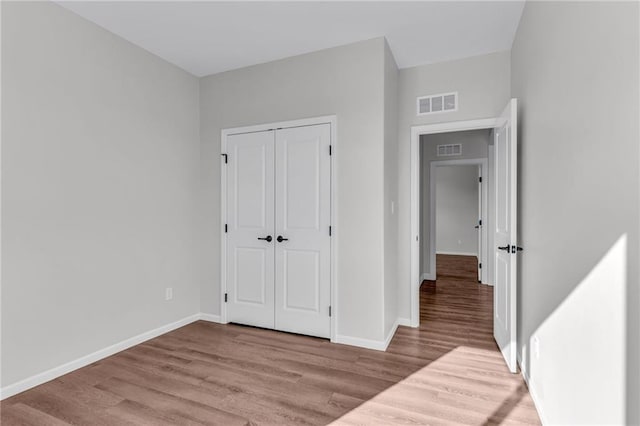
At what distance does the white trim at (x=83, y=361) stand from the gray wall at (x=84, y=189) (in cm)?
5

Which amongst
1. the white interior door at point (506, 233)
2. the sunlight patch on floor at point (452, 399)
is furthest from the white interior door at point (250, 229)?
the white interior door at point (506, 233)

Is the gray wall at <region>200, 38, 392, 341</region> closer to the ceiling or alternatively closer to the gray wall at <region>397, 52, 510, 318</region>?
the ceiling

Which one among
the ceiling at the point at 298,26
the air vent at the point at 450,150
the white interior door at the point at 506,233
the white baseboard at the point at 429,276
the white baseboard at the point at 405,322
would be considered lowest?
the white baseboard at the point at 405,322

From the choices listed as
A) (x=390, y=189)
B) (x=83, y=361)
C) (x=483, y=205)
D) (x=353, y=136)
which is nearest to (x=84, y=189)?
(x=83, y=361)

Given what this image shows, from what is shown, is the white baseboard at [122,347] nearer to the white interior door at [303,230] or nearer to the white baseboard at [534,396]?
the white interior door at [303,230]

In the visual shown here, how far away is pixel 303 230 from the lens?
11.0ft

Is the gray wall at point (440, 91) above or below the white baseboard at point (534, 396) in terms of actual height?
above

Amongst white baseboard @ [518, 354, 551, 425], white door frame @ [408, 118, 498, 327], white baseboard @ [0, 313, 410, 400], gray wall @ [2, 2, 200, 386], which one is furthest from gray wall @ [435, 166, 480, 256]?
gray wall @ [2, 2, 200, 386]

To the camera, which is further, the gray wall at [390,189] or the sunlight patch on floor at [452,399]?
the gray wall at [390,189]

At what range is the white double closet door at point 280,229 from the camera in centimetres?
326

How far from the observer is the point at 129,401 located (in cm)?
218

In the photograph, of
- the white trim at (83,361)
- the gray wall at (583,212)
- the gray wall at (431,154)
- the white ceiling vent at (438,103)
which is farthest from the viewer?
the gray wall at (431,154)

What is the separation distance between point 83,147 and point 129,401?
6.43 ft

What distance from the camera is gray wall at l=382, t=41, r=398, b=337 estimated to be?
3.07m
